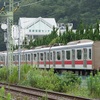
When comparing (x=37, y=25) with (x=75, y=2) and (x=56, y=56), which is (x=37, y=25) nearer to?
(x=75, y=2)

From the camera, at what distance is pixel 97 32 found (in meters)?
38.3

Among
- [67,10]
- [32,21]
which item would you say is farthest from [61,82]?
[67,10]

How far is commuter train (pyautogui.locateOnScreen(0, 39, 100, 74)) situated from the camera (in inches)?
1041

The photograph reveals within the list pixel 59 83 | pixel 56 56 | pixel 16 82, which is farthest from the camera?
pixel 56 56

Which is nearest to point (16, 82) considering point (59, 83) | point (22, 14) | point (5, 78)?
point (5, 78)

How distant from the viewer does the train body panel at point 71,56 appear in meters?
26.4

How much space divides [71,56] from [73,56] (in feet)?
1.06

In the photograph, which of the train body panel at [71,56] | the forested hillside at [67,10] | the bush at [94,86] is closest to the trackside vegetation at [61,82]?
the bush at [94,86]

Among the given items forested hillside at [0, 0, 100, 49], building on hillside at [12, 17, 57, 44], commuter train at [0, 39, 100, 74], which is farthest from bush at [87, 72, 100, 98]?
building on hillside at [12, 17, 57, 44]

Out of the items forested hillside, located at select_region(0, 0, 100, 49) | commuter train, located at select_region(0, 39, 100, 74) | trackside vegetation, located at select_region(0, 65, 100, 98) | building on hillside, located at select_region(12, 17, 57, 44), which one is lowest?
trackside vegetation, located at select_region(0, 65, 100, 98)

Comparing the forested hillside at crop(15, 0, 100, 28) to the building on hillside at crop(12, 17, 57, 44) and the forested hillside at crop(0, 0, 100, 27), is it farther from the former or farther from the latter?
the building on hillside at crop(12, 17, 57, 44)

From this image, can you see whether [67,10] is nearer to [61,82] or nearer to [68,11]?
[68,11]

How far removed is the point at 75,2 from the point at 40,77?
92.7m

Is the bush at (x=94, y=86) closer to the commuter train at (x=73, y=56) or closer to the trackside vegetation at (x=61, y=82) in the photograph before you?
the trackside vegetation at (x=61, y=82)
